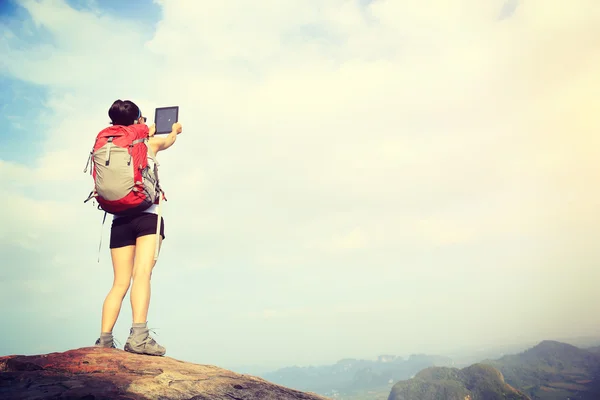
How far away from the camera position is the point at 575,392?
634 ft

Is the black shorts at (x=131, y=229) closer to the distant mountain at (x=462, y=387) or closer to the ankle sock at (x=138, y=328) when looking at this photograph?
the ankle sock at (x=138, y=328)

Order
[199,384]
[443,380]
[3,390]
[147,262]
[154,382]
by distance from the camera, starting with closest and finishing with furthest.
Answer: [3,390], [154,382], [199,384], [147,262], [443,380]

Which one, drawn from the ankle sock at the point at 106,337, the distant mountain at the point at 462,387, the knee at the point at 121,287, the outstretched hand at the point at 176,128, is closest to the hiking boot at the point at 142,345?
the ankle sock at the point at 106,337

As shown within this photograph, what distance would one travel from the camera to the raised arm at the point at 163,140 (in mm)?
8094

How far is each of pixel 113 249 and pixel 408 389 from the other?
22328 cm

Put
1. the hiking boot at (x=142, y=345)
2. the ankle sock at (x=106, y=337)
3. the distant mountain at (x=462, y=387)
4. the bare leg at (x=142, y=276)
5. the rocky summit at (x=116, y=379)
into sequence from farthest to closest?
the distant mountain at (x=462, y=387) < the ankle sock at (x=106, y=337) < the bare leg at (x=142, y=276) < the hiking boot at (x=142, y=345) < the rocky summit at (x=116, y=379)

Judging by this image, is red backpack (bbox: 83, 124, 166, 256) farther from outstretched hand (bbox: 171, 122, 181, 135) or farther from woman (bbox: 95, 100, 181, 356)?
outstretched hand (bbox: 171, 122, 181, 135)

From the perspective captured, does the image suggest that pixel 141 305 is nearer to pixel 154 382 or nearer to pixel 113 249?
pixel 113 249

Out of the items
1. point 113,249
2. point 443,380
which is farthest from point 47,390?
point 443,380

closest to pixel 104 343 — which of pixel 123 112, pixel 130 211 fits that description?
pixel 130 211

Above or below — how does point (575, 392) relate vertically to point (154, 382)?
below

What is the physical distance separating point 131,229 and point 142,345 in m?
2.46

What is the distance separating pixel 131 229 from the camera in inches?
297

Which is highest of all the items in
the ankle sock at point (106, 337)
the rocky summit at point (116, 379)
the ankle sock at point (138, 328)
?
the ankle sock at point (138, 328)
